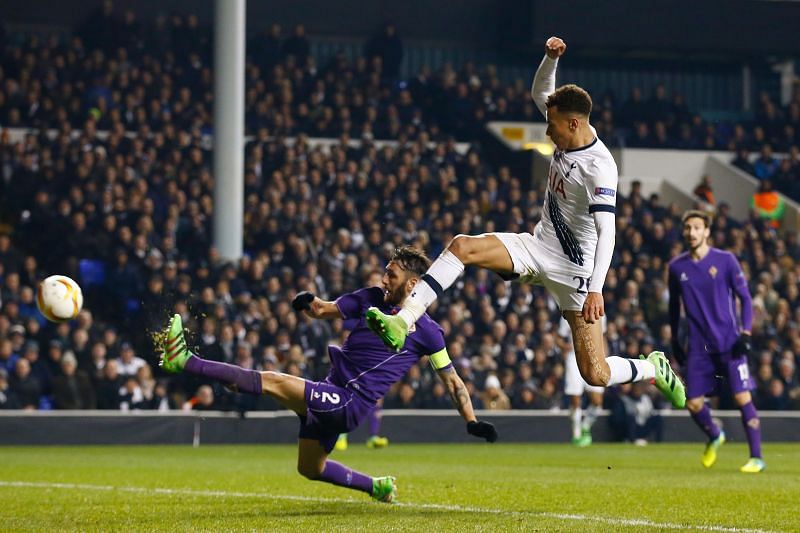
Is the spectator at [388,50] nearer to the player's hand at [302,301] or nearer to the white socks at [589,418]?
the white socks at [589,418]

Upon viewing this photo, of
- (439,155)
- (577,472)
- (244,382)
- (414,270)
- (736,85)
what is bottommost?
(577,472)

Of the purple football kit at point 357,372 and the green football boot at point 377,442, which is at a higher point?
the purple football kit at point 357,372

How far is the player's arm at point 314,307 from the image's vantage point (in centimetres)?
891

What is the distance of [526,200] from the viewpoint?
2467 cm

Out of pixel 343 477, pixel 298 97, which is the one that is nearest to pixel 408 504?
pixel 343 477

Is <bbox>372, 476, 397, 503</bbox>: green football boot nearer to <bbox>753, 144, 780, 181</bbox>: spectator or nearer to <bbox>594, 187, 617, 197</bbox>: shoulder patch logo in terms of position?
<bbox>594, 187, 617, 197</bbox>: shoulder patch logo

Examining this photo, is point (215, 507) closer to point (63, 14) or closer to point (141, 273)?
point (141, 273)

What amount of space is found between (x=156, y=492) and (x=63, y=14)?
21.6 metres

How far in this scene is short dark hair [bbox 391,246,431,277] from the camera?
29.9 feet

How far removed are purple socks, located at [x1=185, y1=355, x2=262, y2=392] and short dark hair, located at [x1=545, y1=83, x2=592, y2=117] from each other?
2.50 m

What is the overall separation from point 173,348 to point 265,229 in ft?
45.5

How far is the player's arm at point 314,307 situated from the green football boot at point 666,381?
7.42ft

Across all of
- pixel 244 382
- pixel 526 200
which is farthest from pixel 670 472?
pixel 526 200

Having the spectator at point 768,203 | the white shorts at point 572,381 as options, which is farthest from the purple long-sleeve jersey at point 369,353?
the spectator at point 768,203
